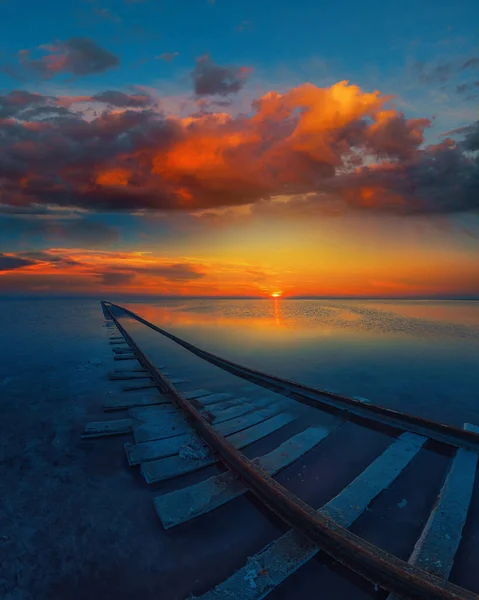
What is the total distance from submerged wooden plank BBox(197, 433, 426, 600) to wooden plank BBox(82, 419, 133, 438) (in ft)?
12.0

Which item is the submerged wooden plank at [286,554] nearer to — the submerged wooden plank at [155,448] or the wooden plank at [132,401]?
the submerged wooden plank at [155,448]

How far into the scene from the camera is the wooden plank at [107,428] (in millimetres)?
5277

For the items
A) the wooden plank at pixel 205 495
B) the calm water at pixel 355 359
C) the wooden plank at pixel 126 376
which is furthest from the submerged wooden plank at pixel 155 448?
the calm water at pixel 355 359

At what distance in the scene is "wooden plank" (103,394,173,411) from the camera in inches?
265

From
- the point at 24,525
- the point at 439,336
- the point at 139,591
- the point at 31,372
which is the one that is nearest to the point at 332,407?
the point at 139,591

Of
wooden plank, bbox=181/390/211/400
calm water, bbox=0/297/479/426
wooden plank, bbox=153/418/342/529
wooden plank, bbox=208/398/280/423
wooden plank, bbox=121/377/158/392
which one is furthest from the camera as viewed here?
wooden plank, bbox=121/377/158/392

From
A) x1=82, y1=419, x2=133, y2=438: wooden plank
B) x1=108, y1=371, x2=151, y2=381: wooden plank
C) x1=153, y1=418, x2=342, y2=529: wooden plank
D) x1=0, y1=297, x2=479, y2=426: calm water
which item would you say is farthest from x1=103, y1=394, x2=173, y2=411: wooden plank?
x1=153, y1=418, x2=342, y2=529: wooden plank

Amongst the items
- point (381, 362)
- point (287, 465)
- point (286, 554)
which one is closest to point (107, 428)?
point (287, 465)

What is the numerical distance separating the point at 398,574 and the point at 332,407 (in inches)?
173

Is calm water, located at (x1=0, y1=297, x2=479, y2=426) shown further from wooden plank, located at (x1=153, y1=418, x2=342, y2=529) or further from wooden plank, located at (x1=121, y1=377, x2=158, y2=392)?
wooden plank, located at (x1=153, y1=418, x2=342, y2=529)

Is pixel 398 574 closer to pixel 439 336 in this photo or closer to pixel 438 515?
pixel 438 515

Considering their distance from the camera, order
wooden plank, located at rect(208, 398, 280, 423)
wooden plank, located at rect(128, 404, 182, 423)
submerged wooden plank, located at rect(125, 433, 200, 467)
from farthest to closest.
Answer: wooden plank, located at rect(208, 398, 280, 423)
wooden plank, located at rect(128, 404, 182, 423)
submerged wooden plank, located at rect(125, 433, 200, 467)

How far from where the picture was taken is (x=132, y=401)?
7172 mm

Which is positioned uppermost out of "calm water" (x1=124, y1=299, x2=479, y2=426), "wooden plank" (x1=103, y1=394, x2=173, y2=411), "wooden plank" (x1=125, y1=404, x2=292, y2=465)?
"wooden plank" (x1=125, y1=404, x2=292, y2=465)
